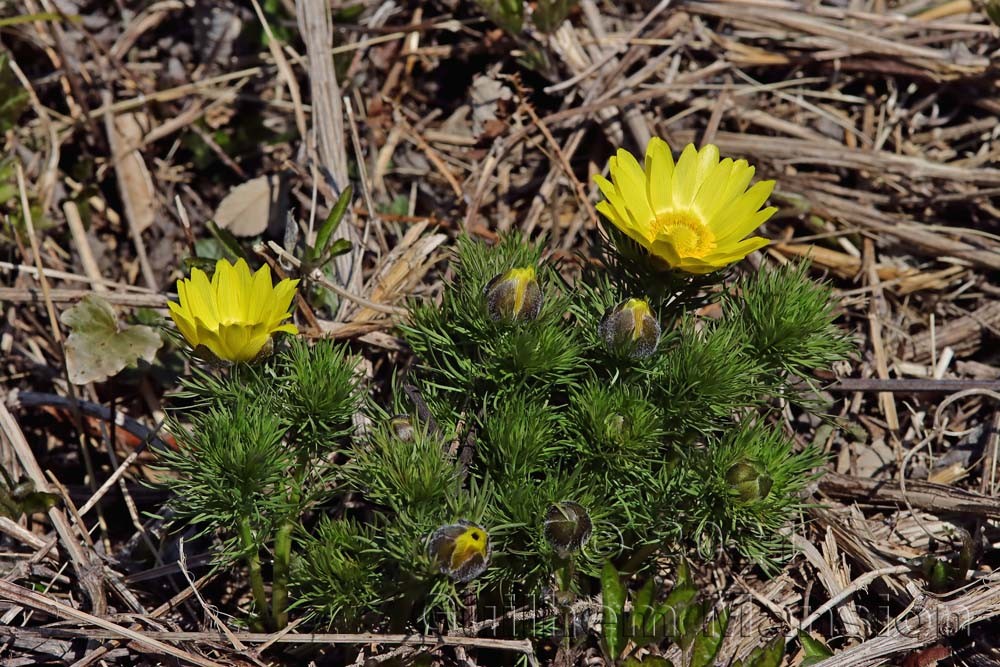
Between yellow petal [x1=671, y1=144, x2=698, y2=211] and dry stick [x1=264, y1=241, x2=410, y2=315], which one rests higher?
yellow petal [x1=671, y1=144, x2=698, y2=211]

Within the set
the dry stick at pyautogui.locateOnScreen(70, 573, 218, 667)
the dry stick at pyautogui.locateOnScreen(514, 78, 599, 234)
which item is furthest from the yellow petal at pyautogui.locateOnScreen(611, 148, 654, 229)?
the dry stick at pyautogui.locateOnScreen(70, 573, 218, 667)

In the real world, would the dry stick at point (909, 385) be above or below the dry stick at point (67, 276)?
below

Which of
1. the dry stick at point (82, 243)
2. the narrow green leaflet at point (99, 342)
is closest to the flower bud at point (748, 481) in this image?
the narrow green leaflet at point (99, 342)

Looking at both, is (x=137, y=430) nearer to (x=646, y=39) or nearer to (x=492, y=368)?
(x=492, y=368)

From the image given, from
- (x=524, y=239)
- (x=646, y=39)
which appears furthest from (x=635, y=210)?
(x=646, y=39)

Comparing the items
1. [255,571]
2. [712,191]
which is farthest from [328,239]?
[712,191]

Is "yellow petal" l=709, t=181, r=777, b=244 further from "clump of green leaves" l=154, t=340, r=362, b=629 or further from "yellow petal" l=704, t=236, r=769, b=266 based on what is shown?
"clump of green leaves" l=154, t=340, r=362, b=629

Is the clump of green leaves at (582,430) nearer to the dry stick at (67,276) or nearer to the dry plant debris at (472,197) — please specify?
the dry plant debris at (472,197)
